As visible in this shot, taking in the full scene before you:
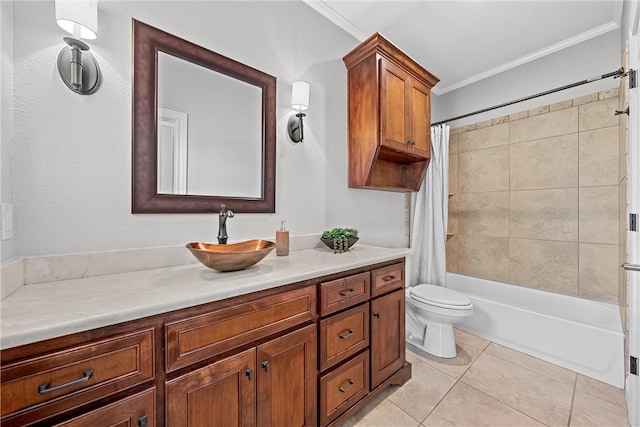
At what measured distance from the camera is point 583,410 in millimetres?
1530

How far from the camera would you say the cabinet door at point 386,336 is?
1.52 metres

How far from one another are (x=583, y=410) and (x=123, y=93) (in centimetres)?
302

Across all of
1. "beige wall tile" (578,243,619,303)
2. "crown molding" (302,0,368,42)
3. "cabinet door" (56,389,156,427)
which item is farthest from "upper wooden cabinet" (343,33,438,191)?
"cabinet door" (56,389,156,427)

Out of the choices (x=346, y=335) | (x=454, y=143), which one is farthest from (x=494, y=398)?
(x=454, y=143)

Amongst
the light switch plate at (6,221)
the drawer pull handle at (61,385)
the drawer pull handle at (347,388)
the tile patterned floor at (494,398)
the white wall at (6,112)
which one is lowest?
the tile patterned floor at (494,398)

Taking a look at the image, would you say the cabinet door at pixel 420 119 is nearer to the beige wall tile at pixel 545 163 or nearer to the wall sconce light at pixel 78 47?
the beige wall tile at pixel 545 163

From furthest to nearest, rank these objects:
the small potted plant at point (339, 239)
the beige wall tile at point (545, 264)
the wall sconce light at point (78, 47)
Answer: the beige wall tile at point (545, 264), the small potted plant at point (339, 239), the wall sconce light at point (78, 47)

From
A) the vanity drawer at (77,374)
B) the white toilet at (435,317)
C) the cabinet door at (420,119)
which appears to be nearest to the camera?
the vanity drawer at (77,374)

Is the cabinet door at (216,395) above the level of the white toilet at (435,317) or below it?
above

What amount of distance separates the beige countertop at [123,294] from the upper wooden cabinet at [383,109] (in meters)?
1.00

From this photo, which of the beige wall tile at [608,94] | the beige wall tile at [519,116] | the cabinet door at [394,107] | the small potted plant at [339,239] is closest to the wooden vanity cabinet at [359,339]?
the small potted plant at [339,239]

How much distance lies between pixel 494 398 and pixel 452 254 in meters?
1.76

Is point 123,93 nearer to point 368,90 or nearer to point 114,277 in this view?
point 114,277

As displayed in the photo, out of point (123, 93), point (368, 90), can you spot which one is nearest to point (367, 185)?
point (368, 90)
